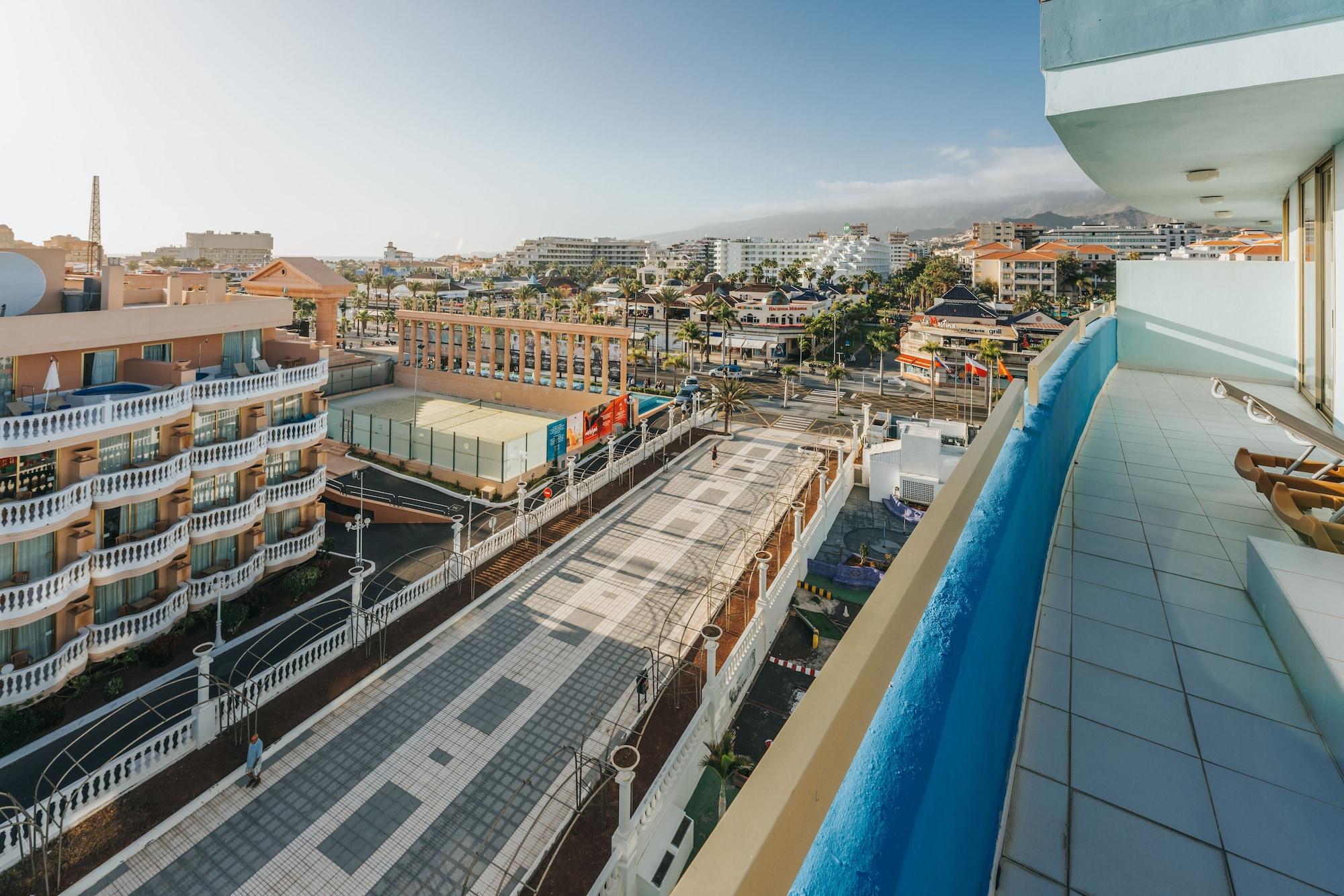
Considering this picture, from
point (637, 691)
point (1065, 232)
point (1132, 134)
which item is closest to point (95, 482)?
point (637, 691)

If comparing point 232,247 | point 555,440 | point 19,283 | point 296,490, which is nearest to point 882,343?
point 555,440

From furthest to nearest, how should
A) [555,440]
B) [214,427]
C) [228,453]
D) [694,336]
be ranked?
[694,336]
[555,440]
[214,427]
[228,453]

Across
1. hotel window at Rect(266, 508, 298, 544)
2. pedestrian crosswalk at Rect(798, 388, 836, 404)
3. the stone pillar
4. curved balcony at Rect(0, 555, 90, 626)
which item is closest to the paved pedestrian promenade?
the stone pillar

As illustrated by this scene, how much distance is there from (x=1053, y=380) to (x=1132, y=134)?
2.26 m

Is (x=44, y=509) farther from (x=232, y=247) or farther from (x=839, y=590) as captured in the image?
(x=232, y=247)

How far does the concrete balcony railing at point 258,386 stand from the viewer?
1659 cm

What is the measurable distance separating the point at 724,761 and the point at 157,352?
18.6 meters

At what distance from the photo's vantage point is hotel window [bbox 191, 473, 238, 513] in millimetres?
→ 16891

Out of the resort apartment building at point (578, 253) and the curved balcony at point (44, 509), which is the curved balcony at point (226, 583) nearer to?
the curved balcony at point (44, 509)

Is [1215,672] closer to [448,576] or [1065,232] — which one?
[448,576]

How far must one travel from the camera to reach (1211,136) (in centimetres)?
551

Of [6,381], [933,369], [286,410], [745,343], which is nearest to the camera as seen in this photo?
[6,381]

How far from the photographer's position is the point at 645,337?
2539 inches

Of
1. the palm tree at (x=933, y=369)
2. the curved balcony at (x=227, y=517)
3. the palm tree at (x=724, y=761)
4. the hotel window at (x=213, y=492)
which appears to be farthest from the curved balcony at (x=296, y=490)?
the palm tree at (x=933, y=369)
